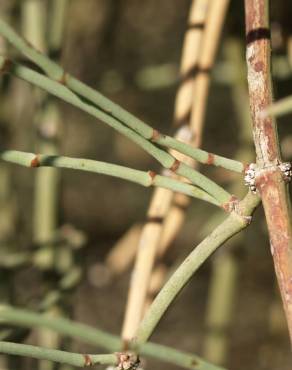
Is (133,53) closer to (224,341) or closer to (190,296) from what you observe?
(190,296)

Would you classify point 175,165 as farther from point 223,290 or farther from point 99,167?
point 223,290

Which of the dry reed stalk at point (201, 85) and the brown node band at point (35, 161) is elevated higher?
the dry reed stalk at point (201, 85)

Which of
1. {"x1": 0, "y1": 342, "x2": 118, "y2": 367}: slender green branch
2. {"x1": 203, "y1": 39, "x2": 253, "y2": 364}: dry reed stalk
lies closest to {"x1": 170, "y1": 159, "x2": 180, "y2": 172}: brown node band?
{"x1": 0, "y1": 342, "x2": 118, "y2": 367}: slender green branch

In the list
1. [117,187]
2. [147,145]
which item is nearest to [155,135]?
[147,145]

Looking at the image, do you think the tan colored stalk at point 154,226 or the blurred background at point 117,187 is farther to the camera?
the blurred background at point 117,187

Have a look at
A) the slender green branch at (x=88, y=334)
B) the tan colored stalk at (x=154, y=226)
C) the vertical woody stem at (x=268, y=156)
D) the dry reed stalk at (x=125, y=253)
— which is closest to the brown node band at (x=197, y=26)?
the tan colored stalk at (x=154, y=226)

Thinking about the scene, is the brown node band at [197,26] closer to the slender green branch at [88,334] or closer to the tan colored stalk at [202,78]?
the tan colored stalk at [202,78]

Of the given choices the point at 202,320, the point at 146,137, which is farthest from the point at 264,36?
the point at 202,320
